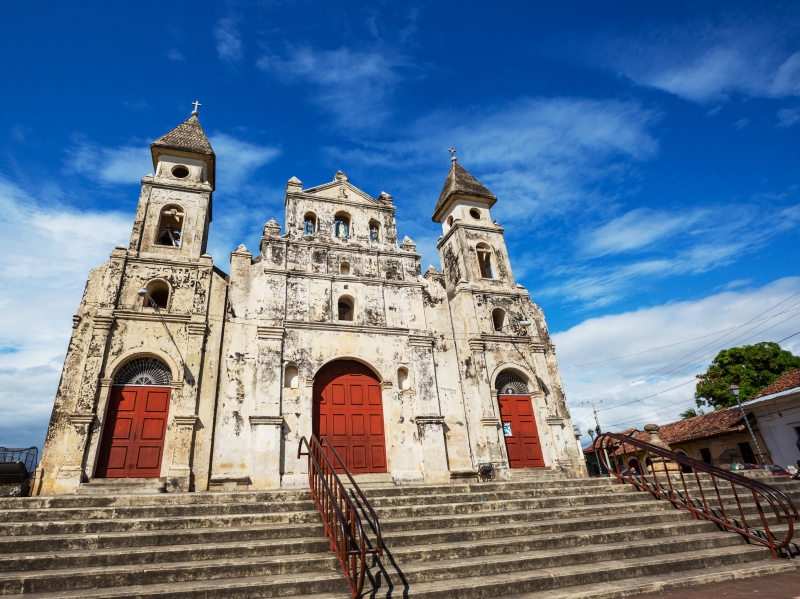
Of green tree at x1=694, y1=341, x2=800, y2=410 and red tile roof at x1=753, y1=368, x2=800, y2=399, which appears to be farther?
green tree at x1=694, y1=341, x2=800, y2=410

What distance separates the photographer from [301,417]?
43.2ft

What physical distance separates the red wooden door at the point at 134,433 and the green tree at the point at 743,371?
32.4 m

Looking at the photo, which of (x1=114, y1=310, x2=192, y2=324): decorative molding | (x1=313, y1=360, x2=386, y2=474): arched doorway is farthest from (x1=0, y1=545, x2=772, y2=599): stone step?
(x1=114, y1=310, x2=192, y2=324): decorative molding

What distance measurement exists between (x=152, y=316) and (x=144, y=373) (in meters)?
1.62

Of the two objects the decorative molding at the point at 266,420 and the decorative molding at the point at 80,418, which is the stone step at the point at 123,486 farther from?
the decorative molding at the point at 266,420

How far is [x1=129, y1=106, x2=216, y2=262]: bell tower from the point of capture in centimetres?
1465

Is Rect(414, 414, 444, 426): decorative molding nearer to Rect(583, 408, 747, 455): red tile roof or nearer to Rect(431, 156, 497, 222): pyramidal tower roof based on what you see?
Rect(431, 156, 497, 222): pyramidal tower roof

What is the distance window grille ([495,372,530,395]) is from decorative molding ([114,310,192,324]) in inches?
404

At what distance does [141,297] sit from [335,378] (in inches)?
244

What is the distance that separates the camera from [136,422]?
12164 mm

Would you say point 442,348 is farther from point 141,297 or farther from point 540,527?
point 141,297

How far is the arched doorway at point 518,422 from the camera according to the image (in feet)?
49.1

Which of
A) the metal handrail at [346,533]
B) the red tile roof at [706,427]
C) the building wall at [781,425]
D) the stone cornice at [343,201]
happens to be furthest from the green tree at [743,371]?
the metal handrail at [346,533]

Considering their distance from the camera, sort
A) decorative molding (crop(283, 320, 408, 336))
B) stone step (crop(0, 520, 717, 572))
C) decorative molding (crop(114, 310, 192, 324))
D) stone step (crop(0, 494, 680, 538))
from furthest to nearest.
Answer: decorative molding (crop(283, 320, 408, 336)) → decorative molding (crop(114, 310, 192, 324)) → stone step (crop(0, 494, 680, 538)) → stone step (crop(0, 520, 717, 572))
